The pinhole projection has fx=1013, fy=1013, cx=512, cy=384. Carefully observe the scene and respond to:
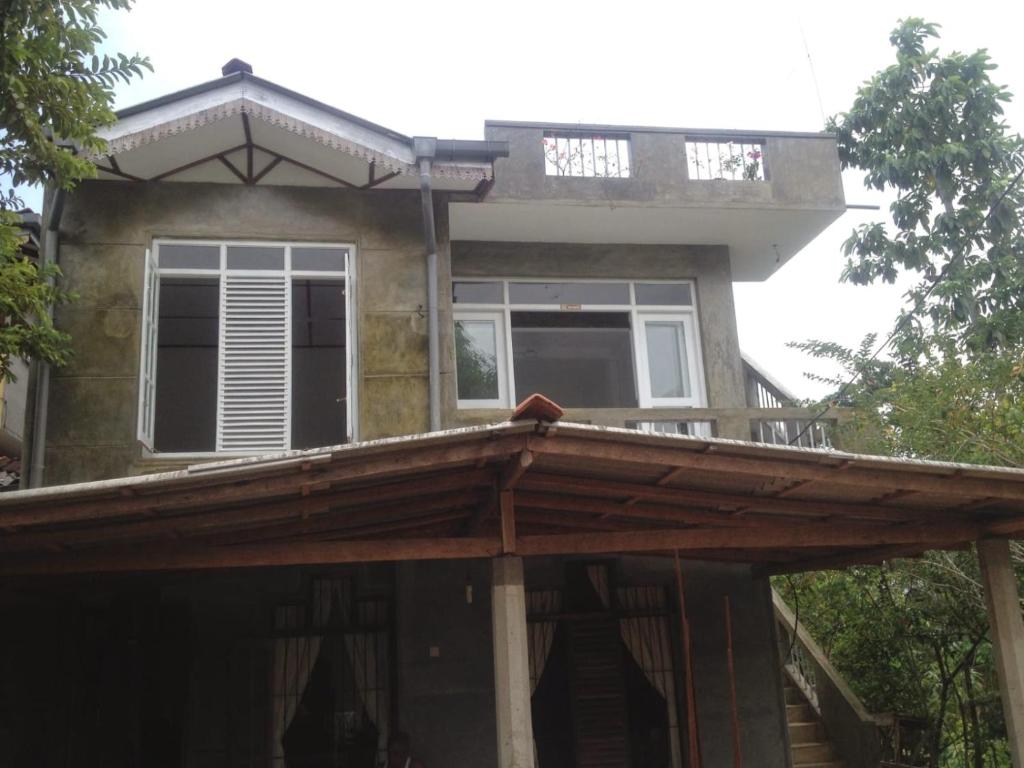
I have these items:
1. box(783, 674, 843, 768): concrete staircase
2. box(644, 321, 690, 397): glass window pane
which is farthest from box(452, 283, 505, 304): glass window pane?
box(783, 674, 843, 768): concrete staircase

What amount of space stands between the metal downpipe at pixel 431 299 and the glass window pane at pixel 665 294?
9.05 ft

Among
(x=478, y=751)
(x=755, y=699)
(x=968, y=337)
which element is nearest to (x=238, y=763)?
(x=478, y=751)

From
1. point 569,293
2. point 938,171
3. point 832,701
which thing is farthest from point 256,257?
point 938,171

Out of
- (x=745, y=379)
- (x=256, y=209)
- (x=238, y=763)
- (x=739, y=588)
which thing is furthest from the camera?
(x=745, y=379)

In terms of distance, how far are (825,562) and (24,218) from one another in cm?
881

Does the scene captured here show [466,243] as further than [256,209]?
Yes

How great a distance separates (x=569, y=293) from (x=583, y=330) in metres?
0.49

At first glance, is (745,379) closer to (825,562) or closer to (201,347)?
(825,562)

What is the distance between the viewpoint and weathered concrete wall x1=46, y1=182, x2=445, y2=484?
27.8 feet

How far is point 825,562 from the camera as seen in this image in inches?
347

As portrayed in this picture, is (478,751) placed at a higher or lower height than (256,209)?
lower

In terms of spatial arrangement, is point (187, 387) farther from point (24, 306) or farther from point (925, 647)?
point (925, 647)

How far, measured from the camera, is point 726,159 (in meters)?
10.8

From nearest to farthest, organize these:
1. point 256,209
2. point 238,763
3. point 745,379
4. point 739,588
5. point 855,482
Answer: point 855,482 → point 238,763 → point 256,209 → point 739,588 → point 745,379
